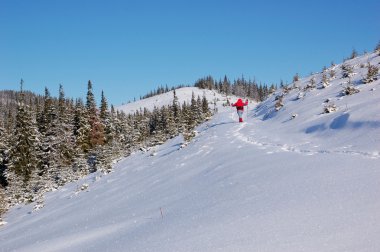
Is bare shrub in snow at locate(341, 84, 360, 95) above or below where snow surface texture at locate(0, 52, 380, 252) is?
above

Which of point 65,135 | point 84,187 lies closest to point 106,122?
point 65,135

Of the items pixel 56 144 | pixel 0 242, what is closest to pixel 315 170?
pixel 0 242

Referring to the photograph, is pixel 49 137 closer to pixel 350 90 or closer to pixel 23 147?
pixel 23 147

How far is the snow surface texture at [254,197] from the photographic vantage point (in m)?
4.93

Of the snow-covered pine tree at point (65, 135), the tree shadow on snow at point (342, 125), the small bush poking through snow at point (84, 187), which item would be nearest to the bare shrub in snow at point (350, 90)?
the tree shadow on snow at point (342, 125)

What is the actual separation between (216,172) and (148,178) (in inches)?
175

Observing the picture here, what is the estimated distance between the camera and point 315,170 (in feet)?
24.8

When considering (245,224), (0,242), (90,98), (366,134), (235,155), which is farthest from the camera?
(90,98)

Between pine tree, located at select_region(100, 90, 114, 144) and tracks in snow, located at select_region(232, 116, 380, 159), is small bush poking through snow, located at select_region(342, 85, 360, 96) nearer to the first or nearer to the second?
tracks in snow, located at select_region(232, 116, 380, 159)

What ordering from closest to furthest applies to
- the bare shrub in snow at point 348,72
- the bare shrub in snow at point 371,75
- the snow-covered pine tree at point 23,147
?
the bare shrub in snow at point 371,75 → the bare shrub in snow at point 348,72 → the snow-covered pine tree at point 23,147

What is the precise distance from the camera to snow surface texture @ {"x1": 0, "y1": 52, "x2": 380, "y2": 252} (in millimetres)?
4930

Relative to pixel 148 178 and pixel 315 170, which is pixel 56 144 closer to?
pixel 148 178

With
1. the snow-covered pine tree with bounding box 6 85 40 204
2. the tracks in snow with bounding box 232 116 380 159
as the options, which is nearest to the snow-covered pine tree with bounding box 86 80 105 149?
the snow-covered pine tree with bounding box 6 85 40 204

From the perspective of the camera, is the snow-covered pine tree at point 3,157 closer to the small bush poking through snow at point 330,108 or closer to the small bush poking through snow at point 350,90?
the small bush poking through snow at point 350,90
